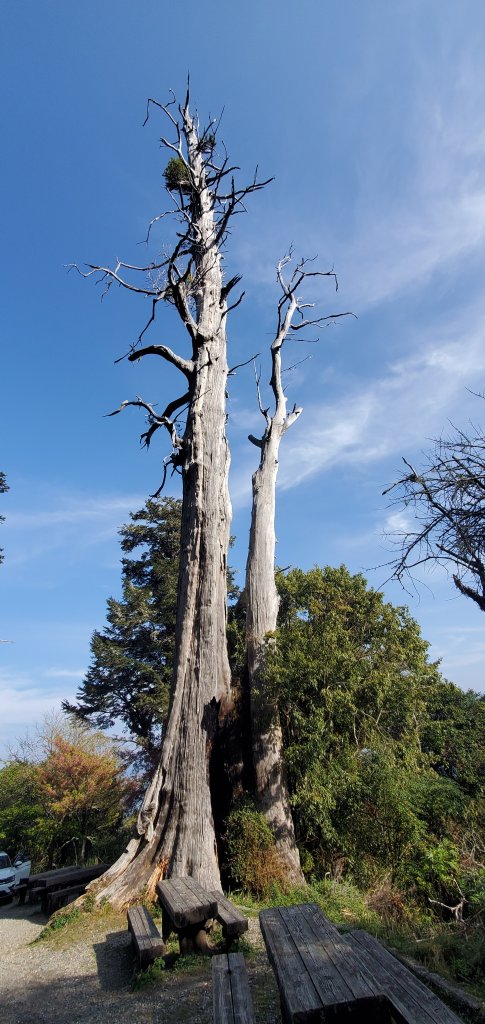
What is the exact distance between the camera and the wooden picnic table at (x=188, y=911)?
152 inches

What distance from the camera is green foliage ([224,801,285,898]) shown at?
20.3ft

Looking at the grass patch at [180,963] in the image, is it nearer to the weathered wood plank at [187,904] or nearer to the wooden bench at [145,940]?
the wooden bench at [145,940]

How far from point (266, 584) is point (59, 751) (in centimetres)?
845

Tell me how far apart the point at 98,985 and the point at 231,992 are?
2123 millimetres

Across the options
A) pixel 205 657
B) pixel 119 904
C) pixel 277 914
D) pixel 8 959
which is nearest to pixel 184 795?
pixel 119 904

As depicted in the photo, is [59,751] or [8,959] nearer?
[8,959]

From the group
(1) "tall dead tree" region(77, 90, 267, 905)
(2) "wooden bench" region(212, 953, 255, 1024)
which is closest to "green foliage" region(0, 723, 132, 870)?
(1) "tall dead tree" region(77, 90, 267, 905)

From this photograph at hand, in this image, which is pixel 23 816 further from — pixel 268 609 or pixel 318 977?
pixel 318 977

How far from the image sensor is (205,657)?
7.34 metres

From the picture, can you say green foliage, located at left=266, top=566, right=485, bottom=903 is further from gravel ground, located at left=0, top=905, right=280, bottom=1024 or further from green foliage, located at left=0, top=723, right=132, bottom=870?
green foliage, located at left=0, top=723, right=132, bottom=870

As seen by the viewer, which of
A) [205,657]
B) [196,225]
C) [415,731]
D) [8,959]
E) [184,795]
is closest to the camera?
[8,959]

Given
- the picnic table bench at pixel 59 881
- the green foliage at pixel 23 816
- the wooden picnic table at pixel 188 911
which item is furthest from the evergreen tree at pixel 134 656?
the wooden picnic table at pixel 188 911

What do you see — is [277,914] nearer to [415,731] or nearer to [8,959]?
[8,959]

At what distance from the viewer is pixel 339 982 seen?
7.20 ft
